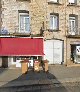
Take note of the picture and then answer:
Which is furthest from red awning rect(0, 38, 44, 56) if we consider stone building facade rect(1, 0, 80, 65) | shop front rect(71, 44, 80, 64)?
shop front rect(71, 44, 80, 64)

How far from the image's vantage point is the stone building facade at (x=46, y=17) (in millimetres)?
25188

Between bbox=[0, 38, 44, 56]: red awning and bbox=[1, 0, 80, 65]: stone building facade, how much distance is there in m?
0.83

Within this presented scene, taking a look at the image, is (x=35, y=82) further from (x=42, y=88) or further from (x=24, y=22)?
(x=24, y=22)

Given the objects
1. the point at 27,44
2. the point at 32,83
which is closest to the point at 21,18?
the point at 27,44

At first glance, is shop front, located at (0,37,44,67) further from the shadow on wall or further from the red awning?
the shadow on wall

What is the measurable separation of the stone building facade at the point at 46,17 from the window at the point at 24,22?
38 cm

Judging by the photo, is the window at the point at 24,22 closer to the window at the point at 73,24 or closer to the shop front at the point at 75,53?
the window at the point at 73,24

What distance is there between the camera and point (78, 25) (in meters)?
27.9

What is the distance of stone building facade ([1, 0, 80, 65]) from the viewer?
25.2 meters

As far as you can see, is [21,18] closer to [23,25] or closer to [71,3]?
[23,25]

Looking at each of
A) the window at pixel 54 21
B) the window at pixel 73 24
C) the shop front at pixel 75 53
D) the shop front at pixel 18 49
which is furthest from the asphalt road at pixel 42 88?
the window at pixel 73 24

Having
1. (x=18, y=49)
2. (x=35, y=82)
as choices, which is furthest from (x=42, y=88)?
(x=18, y=49)

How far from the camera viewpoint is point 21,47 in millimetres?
24641

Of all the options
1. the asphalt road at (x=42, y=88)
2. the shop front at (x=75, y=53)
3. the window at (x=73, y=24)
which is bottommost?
the asphalt road at (x=42, y=88)
